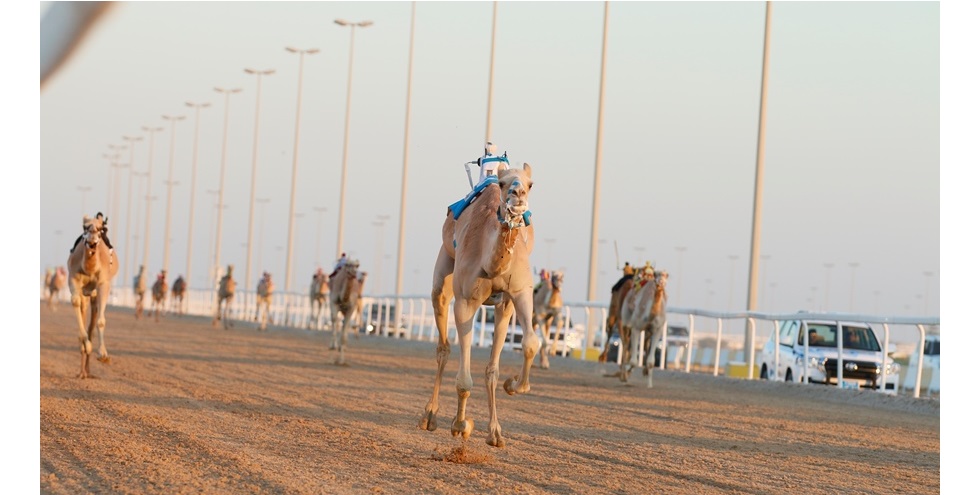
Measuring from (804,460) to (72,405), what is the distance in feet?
26.5

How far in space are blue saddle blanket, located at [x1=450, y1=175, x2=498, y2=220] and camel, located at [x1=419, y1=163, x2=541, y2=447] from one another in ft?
0.27

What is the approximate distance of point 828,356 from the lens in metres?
26.5

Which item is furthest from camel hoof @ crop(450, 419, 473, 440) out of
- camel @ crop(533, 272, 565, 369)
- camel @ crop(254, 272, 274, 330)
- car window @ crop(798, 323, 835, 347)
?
camel @ crop(254, 272, 274, 330)

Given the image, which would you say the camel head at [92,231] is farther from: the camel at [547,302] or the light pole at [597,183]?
the light pole at [597,183]

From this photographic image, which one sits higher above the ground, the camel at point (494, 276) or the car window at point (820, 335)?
the camel at point (494, 276)

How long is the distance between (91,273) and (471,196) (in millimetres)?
10519

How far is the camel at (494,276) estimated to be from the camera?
1005 centimetres

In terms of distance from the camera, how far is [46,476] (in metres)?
8.88

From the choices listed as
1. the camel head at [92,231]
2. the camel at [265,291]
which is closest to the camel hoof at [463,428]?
the camel head at [92,231]

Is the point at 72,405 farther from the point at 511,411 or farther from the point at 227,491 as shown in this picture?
the point at 227,491

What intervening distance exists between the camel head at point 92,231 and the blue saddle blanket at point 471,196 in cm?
982

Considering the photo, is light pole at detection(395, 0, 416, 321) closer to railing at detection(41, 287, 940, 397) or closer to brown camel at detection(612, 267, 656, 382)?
railing at detection(41, 287, 940, 397)

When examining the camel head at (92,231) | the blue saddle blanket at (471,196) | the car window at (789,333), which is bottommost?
the car window at (789,333)

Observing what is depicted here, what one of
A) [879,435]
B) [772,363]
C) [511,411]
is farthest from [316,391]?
[772,363]
